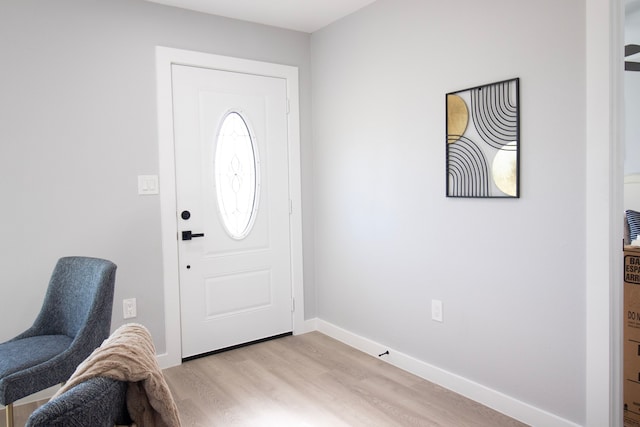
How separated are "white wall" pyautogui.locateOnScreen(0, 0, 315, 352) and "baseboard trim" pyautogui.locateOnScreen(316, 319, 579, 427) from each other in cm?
146

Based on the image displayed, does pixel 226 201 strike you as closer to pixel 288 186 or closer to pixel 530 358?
pixel 288 186

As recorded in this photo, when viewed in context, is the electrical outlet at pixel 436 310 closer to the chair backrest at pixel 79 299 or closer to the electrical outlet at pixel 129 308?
the chair backrest at pixel 79 299

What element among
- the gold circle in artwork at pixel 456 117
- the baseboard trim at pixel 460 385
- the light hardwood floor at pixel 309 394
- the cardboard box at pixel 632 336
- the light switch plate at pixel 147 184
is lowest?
the light hardwood floor at pixel 309 394

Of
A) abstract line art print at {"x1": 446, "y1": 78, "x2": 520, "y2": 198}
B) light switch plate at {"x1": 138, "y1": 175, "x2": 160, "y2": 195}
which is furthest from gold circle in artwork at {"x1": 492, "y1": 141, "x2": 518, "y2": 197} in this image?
light switch plate at {"x1": 138, "y1": 175, "x2": 160, "y2": 195}

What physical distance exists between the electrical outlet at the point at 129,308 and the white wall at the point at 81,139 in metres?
0.03

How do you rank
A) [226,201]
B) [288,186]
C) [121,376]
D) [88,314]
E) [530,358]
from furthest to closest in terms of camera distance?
[288,186] → [226,201] → [530,358] → [88,314] → [121,376]

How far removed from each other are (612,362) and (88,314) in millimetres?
2404

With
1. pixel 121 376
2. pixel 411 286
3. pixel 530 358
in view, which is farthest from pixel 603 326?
pixel 121 376

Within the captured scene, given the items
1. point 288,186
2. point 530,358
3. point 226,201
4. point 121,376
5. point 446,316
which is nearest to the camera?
point 121,376

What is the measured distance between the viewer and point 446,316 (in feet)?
8.89

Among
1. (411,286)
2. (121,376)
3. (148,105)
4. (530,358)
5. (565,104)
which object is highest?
(148,105)

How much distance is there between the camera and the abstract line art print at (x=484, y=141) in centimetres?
227

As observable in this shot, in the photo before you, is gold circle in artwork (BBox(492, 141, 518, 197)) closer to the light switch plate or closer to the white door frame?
the white door frame

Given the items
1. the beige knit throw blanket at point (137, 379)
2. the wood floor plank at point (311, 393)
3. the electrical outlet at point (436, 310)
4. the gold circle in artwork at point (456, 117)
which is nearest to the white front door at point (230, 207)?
the wood floor plank at point (311, 393)
